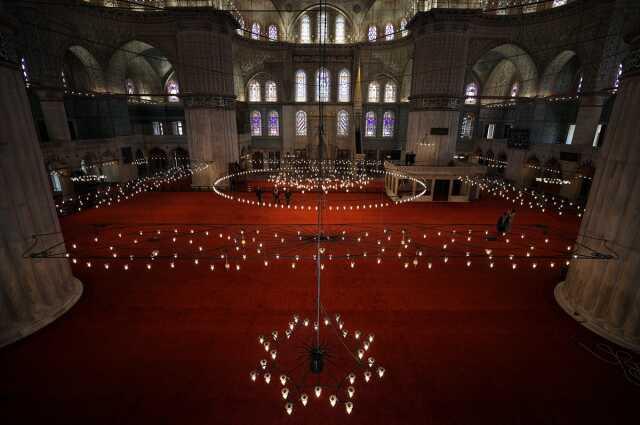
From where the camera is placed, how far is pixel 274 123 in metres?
30.2

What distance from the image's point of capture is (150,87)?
90.6ft

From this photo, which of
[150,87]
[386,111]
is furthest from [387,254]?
[150,87]

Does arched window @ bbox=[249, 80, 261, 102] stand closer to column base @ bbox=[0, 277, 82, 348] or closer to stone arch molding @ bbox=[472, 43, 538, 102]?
stone arch molding @ bbox=[472, 43, 538, 102]

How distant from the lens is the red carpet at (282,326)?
201 inches

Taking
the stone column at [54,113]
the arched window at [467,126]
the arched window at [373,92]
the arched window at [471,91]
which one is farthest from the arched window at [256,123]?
the arched window at [471,91]

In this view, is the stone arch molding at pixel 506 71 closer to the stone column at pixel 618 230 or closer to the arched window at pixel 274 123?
the stone column at pixel 618 230

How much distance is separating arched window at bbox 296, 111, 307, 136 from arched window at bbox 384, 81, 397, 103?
316 inches

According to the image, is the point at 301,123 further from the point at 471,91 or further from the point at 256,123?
the point at 471,91

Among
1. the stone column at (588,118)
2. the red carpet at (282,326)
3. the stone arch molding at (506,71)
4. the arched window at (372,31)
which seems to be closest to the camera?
the red carpet at (282,326)

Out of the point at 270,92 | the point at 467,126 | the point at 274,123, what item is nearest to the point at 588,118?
the point at 467,126

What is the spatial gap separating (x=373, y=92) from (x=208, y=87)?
16313mm

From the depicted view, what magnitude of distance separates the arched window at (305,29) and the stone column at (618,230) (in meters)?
26.1

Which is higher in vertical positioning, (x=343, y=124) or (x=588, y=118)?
(x=588, y=118)

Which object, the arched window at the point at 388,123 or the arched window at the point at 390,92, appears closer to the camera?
the arched window at the point at 390,92
